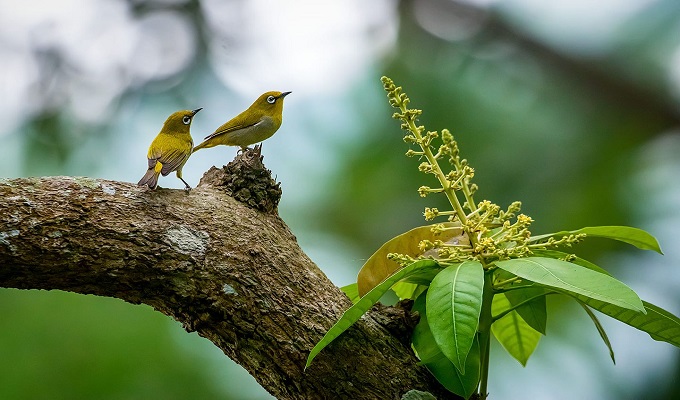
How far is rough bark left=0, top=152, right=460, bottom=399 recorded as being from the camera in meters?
1.15

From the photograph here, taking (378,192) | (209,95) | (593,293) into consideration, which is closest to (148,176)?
(593,293)

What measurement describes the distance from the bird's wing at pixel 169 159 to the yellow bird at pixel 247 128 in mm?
194

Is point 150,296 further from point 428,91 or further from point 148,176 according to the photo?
point 428,91


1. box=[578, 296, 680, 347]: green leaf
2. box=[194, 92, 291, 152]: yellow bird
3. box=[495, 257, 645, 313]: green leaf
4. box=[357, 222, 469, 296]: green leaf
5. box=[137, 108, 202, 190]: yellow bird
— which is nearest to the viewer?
box=[495, 257, 645, 313]: green leaf

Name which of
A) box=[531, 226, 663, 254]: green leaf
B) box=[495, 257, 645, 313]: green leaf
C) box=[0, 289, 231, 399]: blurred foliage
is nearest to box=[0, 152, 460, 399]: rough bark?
box=[495, 257, 645, 313]: green leaf

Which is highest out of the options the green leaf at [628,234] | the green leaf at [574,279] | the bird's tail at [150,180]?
the bird's tail at [150,180]

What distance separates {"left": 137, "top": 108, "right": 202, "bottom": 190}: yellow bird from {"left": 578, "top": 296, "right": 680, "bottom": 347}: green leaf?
76 centimetres

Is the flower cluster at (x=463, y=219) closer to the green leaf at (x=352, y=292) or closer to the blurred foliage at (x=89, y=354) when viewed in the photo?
the green leaf at (x=352, y=292)

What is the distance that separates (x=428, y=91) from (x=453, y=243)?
161 cm

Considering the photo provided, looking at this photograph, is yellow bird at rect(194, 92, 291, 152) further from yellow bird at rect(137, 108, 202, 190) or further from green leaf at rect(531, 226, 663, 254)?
green leaf at rect(531, 226, 663, 254)

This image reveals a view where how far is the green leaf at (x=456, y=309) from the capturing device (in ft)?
3.53

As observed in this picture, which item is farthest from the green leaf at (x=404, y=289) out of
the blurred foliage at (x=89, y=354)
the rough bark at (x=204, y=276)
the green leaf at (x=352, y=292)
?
the blurred foliage at (x=89, y=354)

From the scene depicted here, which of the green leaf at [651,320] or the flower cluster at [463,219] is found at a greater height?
the flower cluster at [463,219]

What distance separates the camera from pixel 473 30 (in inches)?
109
